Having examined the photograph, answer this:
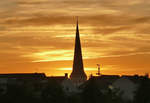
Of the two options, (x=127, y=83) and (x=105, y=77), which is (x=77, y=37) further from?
(x=127, y=83)

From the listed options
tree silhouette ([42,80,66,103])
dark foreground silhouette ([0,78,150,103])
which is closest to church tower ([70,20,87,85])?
dark foreground silhouette ([0,78,150,103])

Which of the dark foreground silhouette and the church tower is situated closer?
the dark foreground silhouette

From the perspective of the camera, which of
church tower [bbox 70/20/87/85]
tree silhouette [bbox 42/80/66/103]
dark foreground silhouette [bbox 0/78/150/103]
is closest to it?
dark foreground silhouette [bbox 0/78/150/103]

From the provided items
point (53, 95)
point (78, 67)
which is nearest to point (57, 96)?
point (53, 95)

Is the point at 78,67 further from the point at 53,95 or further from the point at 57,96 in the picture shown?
the point at 57,96

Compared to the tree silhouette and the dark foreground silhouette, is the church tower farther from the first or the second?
the tree silhouette

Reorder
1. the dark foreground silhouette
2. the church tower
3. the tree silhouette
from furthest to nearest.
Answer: the church tower < the tree silhouette < the dark foreground silhouette

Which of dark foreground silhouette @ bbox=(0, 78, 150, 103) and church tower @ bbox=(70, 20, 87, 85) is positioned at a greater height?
church tower @ bbox=(70, 20, 87, 85)

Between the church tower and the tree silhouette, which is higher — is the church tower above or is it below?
above

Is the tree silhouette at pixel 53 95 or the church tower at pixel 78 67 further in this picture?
the church tower at pixel 78 67

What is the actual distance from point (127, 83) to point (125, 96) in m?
8.24

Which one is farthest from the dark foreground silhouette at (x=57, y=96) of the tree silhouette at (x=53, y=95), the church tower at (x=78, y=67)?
the church tower at (x=78, y=67)

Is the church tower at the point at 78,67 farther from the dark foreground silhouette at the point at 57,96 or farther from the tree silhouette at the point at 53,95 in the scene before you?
the tree silhouette at the point at 53,95

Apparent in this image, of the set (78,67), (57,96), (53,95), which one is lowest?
(57,96)
